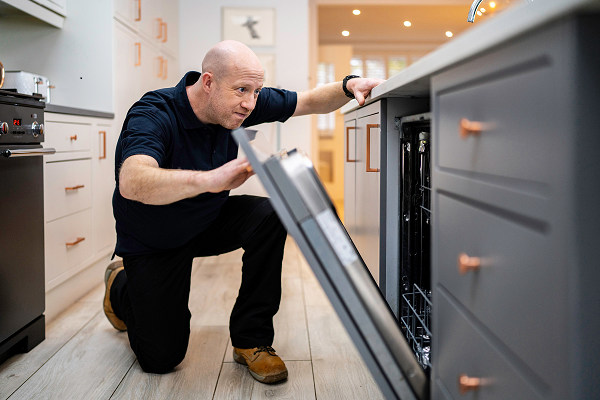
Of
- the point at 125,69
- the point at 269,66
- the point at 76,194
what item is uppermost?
the point at 269,66

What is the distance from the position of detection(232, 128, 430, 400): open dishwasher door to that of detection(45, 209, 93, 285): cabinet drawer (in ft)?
5.28

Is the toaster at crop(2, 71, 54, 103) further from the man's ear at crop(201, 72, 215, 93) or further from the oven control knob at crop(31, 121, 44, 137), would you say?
the man's ear at crop(201, 72, 215, 93)

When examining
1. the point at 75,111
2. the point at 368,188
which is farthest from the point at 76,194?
the point at 368,188

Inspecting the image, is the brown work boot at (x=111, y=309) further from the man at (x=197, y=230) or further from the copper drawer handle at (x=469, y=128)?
the copper drawer handle at (x=469, y=128)

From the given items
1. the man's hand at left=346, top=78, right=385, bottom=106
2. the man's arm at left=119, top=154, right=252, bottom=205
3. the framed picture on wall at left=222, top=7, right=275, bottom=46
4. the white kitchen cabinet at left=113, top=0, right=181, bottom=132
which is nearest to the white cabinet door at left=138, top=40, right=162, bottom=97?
the white kitchen cabinet at left=113, top=0, right=181, bottom=132

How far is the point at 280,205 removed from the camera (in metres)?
0.76

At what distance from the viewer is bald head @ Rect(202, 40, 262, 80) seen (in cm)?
147

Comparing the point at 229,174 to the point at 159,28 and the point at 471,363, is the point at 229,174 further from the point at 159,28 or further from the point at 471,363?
the point at 159,28

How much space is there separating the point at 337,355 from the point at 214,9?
11.4ft

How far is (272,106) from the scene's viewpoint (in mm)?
1826

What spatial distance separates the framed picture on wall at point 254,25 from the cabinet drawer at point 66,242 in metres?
2.33

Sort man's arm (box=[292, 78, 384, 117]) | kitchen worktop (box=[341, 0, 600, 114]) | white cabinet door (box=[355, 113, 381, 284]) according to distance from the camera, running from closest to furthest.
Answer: kitchen worktop (box=[341, 0, 600, 114]) → white cabinet door (box=[355, 113, 381, 284]) → man's arm (box=[292, 78, 384, 117])

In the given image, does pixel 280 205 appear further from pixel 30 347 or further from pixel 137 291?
pixel 30 347

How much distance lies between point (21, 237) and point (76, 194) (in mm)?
676
